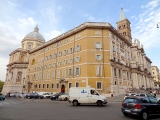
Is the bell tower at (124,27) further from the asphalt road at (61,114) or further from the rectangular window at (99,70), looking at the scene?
the asphalt road at (61,114)

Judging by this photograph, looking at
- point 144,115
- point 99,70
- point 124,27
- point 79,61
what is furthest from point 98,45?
point 124,27

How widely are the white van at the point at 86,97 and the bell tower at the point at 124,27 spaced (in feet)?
170

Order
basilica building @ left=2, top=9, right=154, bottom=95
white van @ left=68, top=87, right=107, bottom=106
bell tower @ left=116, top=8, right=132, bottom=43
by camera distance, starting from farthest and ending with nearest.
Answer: bell tower @ left=116, top=8, right=132, bottom=43
basilica building @ left=2, top=9, right=154, bottom=95
white van @ left=68, top=87, right=107, bottom=106

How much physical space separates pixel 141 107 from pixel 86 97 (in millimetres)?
8403

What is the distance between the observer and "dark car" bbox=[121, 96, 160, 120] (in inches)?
334

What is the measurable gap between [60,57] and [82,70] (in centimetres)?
1097

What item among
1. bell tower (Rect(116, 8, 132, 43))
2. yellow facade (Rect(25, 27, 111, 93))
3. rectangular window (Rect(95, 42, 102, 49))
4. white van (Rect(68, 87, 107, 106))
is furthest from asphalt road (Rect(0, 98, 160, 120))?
bell tower (Rect(116, 8, 132, 43))

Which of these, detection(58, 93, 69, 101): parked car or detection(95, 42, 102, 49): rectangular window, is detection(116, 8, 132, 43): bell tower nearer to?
detection(95, 42, 102, 49): rectangular window

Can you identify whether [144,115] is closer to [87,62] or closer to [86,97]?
[86,97]

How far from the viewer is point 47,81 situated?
1671 inches

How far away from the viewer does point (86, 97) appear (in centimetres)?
1617

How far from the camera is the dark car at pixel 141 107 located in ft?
27.9

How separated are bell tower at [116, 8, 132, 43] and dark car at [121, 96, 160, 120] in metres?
56.5

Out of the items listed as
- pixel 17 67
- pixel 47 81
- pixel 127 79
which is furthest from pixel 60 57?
pixel 17 67
